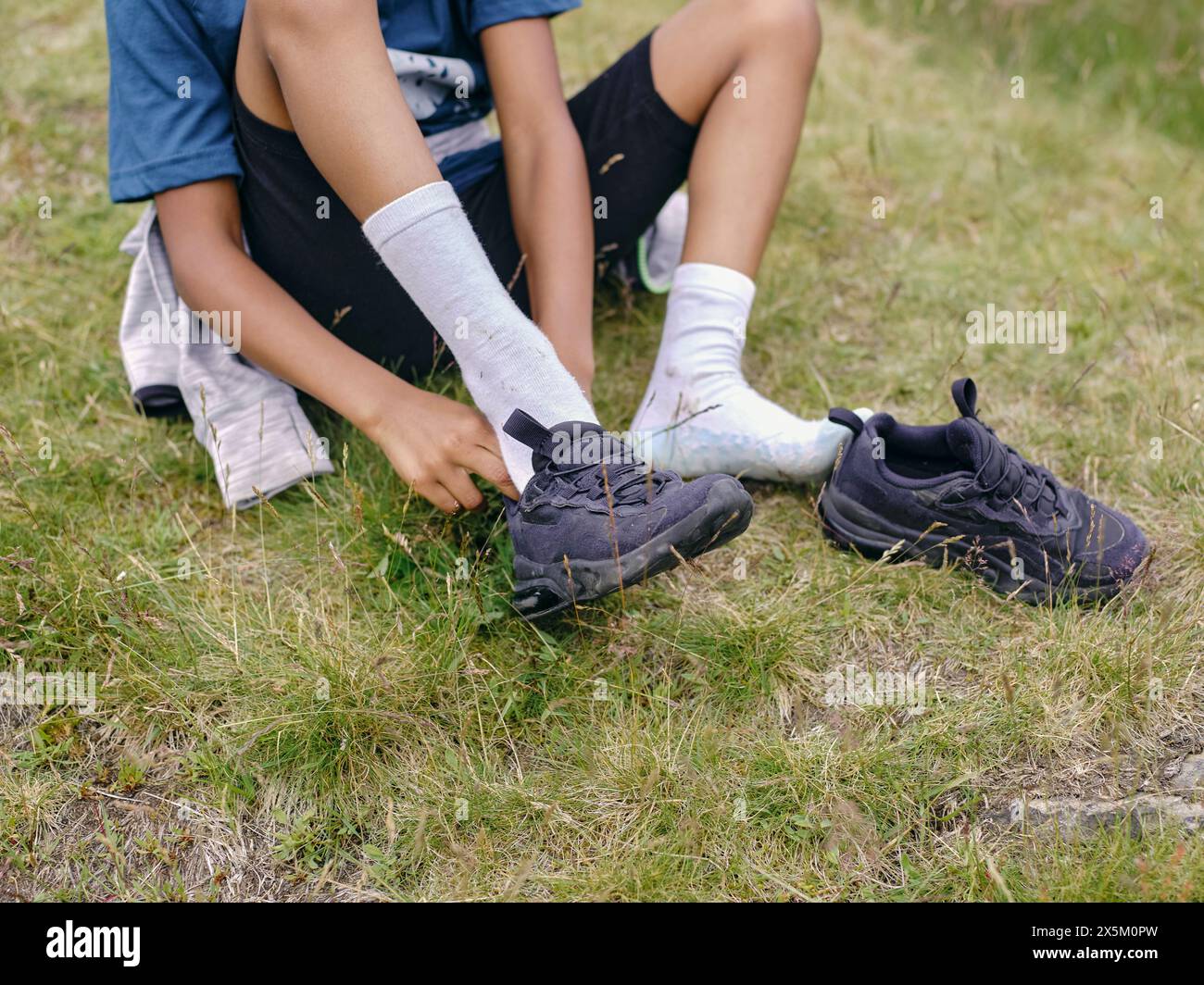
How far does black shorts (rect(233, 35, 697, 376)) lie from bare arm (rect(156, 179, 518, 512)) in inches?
4.1

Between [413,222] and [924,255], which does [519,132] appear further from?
[924,255]

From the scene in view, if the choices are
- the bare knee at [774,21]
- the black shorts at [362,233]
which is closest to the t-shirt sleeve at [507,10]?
the black shorts at [362,233]

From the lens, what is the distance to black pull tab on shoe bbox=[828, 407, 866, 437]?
2.07 metres

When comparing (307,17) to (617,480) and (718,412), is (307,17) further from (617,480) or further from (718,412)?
(718,412)

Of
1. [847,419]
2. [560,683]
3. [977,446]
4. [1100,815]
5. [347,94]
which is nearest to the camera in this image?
[1100,815]

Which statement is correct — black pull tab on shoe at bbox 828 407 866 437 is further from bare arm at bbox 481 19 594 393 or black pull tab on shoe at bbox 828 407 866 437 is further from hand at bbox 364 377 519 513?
hand at bbox 364 377 519 513

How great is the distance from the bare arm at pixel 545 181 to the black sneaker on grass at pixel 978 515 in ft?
1.90

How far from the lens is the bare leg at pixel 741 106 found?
2.26 metres

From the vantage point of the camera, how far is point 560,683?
73.4 inches

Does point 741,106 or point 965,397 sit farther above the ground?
point 741,106

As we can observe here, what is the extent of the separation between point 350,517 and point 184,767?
0.59 meters

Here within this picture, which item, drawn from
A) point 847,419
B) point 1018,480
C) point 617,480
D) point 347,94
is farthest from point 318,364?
point 1018,480

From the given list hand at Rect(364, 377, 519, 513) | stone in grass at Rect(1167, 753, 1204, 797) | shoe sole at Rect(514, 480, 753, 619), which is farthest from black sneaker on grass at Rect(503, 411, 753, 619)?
stone in grass at Rect(1167, 753, 1204, 797)

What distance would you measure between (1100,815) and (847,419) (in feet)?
2.75
